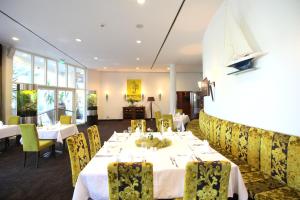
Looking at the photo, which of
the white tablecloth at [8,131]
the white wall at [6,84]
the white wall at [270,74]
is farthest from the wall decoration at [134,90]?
the white wall at [270,74]

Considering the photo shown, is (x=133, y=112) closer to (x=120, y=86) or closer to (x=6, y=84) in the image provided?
(x=120, y=86)

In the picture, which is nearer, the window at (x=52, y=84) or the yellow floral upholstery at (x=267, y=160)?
the yellow floral upholstery at (x=267, y=160)

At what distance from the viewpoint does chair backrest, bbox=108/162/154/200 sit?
1371mm

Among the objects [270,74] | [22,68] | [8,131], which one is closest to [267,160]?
[270,74]

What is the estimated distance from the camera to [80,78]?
1065cm

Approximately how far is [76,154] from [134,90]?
10172mm

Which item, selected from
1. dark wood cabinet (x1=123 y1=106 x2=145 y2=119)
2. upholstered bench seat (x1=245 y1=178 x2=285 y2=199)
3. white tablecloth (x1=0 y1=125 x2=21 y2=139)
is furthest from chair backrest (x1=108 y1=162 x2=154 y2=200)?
dark wood cabinet (x1=123 y1=106 x2=145 y2=119)

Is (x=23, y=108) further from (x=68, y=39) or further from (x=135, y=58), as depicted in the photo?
(x=135, y=58)

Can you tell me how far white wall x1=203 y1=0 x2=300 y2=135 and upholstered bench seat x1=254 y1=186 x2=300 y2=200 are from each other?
65 centimetres

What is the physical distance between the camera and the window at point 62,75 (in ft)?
29.3

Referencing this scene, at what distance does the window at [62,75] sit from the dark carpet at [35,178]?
199 inches

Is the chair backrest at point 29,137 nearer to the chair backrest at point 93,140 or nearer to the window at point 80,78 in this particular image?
the chair backrest at point 93,140

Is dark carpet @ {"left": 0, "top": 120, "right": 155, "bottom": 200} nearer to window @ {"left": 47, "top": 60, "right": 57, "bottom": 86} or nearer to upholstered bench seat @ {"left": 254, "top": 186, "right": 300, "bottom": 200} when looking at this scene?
upholstered bench seat @ {"left": 254, "top": 186, "right": 300, "bottom": 200}

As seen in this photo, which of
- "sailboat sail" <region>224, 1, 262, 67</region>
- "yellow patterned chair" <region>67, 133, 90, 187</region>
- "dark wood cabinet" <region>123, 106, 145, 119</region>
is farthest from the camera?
"dark wood cabinet" <region>123, 106, 145, 119</region>
